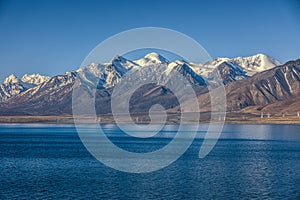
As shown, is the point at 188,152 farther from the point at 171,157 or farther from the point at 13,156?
the point at 13,156

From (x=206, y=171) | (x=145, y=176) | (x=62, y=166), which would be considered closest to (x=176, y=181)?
(x=145, y=176)

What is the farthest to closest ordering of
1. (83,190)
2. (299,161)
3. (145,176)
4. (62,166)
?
(299,161) → (62,166) → (145,176) → (83,190)

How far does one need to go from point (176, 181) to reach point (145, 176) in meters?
5.65

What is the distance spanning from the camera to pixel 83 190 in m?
54.5

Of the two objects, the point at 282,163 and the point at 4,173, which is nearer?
the point at 4,173

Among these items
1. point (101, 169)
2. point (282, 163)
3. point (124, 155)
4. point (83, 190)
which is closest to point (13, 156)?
point (124, 155)

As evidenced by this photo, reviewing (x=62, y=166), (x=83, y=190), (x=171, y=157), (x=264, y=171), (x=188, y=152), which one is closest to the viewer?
(x=83, y=190)

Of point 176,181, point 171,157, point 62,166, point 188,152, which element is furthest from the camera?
point 188,152

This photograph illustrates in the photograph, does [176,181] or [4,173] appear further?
[4,173]

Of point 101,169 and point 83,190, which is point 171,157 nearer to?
point 101,169

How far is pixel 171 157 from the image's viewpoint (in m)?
89.6

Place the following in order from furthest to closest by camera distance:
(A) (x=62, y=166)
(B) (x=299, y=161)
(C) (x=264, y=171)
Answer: (B) (x=299, y=161), (A) (x=62, y=166), (C) (x=264, y=171)

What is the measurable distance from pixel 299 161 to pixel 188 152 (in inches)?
976

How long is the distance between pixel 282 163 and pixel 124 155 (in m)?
28.8
